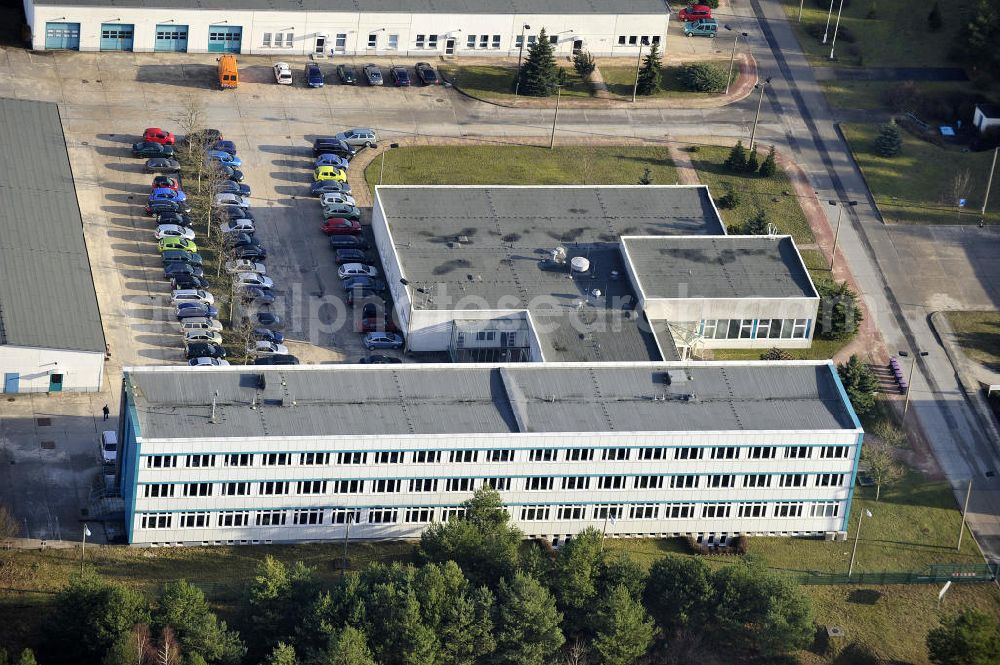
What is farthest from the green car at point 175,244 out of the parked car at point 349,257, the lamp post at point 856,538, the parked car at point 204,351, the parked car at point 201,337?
the lamp post at point 856,538

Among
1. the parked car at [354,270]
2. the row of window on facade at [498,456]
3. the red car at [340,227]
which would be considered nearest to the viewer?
the row of window on facade at [498,456]

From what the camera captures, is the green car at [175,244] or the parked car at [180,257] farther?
the green car at [175,244]

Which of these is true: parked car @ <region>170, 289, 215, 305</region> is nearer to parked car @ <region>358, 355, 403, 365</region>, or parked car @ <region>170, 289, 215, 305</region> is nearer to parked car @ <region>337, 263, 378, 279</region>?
parked car @ <region>337, 263, 378, 279</region>

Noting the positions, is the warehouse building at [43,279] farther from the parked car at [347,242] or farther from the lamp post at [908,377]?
the lamp post at [908,377]

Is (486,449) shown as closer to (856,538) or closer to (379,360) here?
(379,360)

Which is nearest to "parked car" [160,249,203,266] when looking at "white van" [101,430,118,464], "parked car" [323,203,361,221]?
"parked car" [323,203,361,221]

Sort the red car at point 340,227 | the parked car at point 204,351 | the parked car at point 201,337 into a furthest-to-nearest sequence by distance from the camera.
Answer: the red car at point 340,227 < the parked car at point 201,337 < the parked car at point 204,351

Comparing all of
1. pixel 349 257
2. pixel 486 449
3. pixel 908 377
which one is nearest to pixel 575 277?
pixel 349 257
